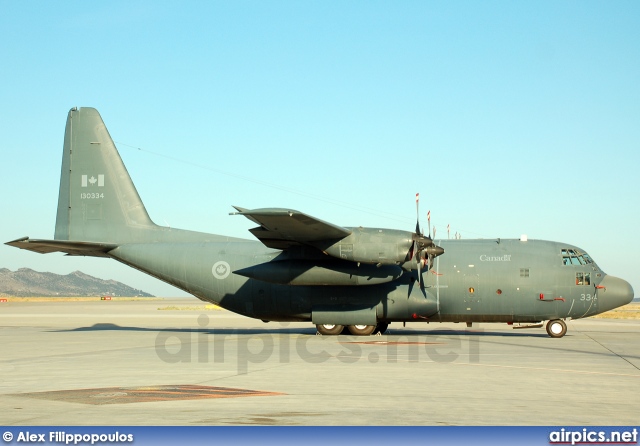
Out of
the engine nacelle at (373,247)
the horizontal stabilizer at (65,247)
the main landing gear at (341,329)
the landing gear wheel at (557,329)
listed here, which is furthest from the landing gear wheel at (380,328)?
the horizontal stabilizer at (65,247)

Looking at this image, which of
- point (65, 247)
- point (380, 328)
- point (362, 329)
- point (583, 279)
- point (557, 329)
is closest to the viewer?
point (583, 279)

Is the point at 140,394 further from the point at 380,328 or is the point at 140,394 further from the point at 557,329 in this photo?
the point at 557,329

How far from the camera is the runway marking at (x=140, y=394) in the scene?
489 inches

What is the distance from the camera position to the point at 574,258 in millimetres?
29109

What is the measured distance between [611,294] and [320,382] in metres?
18.0

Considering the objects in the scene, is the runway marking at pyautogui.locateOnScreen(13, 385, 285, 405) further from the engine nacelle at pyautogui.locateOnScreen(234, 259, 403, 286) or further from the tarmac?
the engine nacelle at pyautogui.locateOnScreen(234, 259, 403, 286)

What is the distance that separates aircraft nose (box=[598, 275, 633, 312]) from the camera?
93.8ft

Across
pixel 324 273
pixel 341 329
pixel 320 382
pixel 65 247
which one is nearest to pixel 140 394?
pixel 320 382

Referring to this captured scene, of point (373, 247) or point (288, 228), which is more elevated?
point (288, 228)

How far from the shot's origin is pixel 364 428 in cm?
983

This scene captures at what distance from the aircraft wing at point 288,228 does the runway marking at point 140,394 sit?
10290mm

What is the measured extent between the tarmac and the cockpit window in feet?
10.8

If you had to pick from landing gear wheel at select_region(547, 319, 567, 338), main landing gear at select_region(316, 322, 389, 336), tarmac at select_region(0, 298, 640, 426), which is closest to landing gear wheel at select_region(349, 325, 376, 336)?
main landing gear at select_region(316, 322, 389, 336)

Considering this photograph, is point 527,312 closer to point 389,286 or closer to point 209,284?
point 389,286
